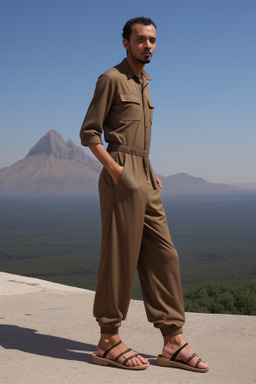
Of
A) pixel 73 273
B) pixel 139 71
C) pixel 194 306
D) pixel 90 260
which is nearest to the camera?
pixel 139 71

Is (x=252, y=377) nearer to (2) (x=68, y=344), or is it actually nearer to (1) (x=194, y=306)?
→ (2) (x=68, y=344)

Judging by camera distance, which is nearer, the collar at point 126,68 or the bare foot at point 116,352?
the bare foot at point 116,352

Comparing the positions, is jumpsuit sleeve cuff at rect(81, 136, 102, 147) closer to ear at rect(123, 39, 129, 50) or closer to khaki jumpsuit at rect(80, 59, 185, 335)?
khaki jumpsuit at rect(80, 59, 185, 335)

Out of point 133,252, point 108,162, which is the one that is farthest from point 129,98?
point 133,252

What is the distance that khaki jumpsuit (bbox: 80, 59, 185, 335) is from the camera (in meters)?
3.15

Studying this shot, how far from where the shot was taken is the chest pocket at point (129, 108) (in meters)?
3.20

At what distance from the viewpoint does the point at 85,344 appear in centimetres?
385

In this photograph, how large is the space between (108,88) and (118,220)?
0.84 meters

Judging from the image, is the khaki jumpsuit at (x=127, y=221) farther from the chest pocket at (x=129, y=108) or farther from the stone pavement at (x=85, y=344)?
the stone pavement at (x=85, y=344)

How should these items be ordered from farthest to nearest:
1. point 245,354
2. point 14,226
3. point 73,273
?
point 14,226 → point 73,273 → point 245,354

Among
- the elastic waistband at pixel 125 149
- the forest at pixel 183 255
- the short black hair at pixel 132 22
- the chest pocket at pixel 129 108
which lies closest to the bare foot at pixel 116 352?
the elastic waistband at pixel 125 149

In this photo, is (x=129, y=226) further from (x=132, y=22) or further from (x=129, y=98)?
(x=132, y=22)

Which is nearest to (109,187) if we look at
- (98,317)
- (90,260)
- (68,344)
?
(98,317)

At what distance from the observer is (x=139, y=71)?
3.36m
